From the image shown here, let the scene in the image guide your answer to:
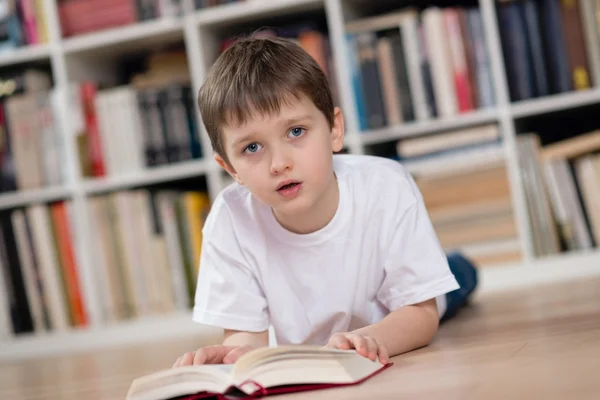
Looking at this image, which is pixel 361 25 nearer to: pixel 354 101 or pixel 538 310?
pixel 354 101

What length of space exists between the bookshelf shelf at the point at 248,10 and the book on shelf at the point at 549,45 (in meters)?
0.55

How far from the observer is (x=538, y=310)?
5.54 ft

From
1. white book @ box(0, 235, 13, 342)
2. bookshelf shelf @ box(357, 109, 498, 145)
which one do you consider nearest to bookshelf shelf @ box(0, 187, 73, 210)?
white book @ box(0, 235, 13, 342)

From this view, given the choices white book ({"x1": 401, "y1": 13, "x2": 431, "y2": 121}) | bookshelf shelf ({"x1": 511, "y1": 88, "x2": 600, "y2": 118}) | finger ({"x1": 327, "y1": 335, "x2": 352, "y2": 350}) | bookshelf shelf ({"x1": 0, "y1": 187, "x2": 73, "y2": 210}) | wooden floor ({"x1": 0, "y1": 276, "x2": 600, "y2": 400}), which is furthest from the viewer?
bookshelf shelf ({"x1": 0, "y1": 187, "x2": 73, "y2": 210})

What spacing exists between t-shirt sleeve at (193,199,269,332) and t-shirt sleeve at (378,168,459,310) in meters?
0.20

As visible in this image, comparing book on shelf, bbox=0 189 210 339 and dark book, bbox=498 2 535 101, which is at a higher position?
dark book, bbox=498 2 535 101

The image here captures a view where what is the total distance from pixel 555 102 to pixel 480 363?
4.82ft

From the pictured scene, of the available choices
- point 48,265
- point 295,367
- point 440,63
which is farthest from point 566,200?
point 295,367

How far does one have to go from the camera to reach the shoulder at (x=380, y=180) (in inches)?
55.2

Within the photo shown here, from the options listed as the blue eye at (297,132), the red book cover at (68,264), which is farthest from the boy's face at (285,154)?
the red book cover at (68,264)

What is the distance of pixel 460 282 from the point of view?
192cm

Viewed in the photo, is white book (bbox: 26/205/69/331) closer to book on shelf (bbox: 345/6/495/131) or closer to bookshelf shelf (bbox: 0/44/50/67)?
bookshelf shelf (bbox: 0/44/50/67)

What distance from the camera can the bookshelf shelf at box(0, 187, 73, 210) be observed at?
107 inches

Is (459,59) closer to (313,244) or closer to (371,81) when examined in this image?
(371,81)
